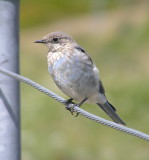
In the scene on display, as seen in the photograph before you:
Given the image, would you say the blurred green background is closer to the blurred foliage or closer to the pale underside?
the blurred foliage

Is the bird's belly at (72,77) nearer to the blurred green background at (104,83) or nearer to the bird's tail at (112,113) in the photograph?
the bird's tail at (112,113)

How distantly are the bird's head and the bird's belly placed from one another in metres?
0.27

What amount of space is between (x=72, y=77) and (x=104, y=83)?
629 centimetres

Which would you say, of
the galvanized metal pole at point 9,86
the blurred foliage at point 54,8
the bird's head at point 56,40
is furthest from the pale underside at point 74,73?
the blurred foliage at point 54,8

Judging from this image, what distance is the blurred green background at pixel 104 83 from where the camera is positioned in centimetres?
859

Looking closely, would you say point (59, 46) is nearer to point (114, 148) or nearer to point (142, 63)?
point (114, 148)

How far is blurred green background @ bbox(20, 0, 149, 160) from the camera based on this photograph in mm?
8594

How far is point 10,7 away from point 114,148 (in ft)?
15.7

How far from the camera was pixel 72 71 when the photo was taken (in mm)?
5219

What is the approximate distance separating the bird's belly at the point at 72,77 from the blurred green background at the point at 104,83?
2.96 meters

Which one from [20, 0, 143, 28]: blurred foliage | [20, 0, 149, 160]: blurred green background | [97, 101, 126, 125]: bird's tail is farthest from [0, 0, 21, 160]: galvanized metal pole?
[20, 0, 143, 28]: blurred foliage

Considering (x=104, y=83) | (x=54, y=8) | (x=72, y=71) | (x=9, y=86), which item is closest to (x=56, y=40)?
(x=72, y=71)

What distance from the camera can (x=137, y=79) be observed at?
38.0 feet

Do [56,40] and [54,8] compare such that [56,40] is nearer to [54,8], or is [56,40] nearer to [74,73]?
[74,73]
